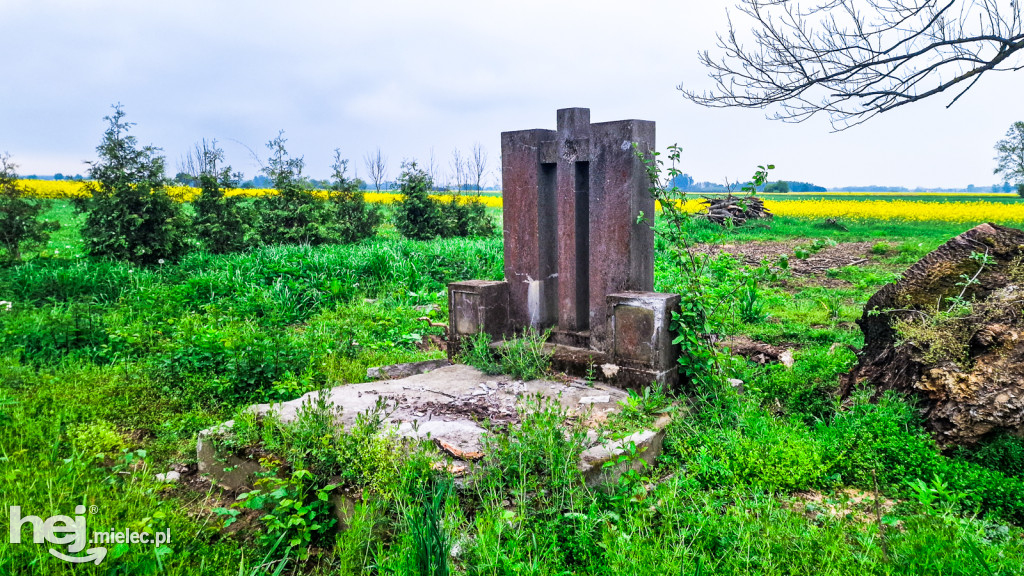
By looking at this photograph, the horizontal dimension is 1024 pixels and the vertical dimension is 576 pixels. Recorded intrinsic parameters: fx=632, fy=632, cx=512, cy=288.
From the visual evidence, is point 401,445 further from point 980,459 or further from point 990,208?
point 990,208

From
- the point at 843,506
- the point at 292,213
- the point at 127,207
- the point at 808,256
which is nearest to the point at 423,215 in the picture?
the point at 292,213

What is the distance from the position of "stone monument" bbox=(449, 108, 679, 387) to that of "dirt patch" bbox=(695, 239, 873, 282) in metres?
5.73

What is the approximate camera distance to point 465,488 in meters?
3.16

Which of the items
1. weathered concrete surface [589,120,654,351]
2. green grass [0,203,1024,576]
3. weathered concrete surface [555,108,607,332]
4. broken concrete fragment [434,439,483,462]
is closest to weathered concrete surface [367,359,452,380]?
green grass [0,203,1024,576]

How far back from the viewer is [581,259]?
511 centimetres

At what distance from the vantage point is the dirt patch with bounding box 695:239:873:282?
12133 millimetres

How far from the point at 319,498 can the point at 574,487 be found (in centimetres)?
133

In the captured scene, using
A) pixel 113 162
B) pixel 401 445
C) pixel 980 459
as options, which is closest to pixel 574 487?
pixel 401 445

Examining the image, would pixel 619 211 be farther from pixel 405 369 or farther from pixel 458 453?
pixel 405 369

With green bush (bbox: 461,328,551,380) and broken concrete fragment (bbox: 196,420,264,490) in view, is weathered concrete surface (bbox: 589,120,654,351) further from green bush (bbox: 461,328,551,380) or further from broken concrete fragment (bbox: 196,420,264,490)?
broken concrete fragment (bbox: 196,420,264,490)

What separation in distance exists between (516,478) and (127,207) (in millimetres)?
9842

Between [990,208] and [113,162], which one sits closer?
[113,162]

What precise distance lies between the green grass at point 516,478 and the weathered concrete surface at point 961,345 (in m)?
0.16

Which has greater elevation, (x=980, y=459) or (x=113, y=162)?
(x=113, y=162)
